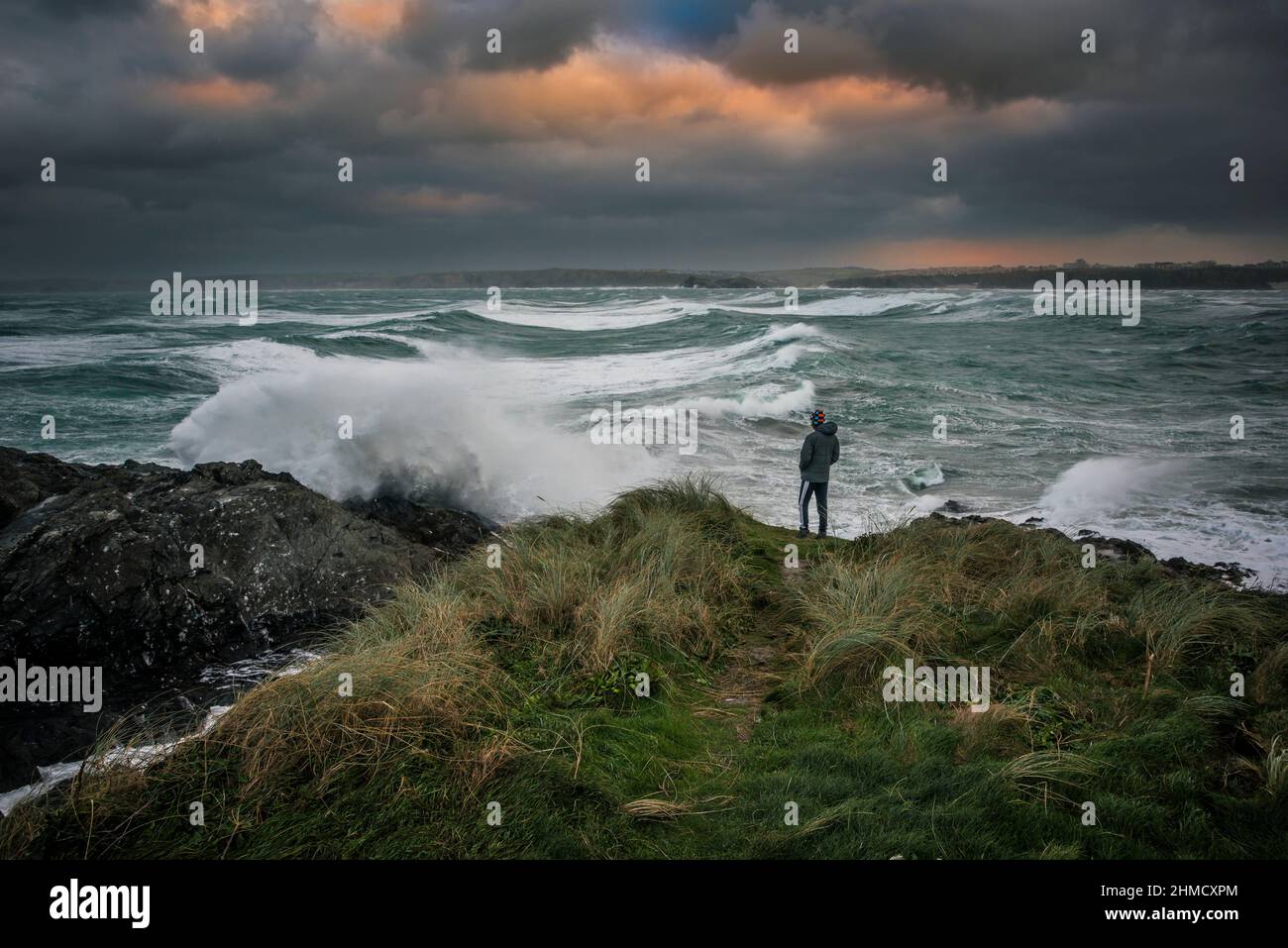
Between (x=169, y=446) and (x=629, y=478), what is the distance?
31.7 ft

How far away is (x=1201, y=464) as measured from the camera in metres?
15.7

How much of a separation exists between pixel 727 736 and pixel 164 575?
17.1 ft

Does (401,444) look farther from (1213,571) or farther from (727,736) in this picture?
(1213,571)

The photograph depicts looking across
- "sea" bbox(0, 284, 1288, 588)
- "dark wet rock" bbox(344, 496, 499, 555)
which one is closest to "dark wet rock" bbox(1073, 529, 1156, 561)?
"sea" bbox(0, 284, 1288, 588)

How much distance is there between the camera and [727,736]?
4820mm

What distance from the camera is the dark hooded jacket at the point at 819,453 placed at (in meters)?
10.5

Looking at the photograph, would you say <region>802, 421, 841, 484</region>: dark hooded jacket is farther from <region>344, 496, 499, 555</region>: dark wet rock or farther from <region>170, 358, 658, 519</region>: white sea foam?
<region>344, 496, 499, 555</region>: dark wet rock

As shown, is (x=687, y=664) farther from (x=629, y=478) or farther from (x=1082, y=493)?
(x=1082, y=493)

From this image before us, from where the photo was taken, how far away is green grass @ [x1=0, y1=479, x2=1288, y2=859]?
3561 mm

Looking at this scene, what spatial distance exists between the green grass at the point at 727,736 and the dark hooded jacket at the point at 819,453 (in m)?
3.85

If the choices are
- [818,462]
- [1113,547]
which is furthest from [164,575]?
[1113,547]

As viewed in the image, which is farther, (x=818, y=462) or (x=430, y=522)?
(x=818, y=462)

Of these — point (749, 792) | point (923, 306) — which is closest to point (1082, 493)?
point (749, 792)

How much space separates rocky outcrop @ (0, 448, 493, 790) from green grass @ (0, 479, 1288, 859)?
5.70ft
